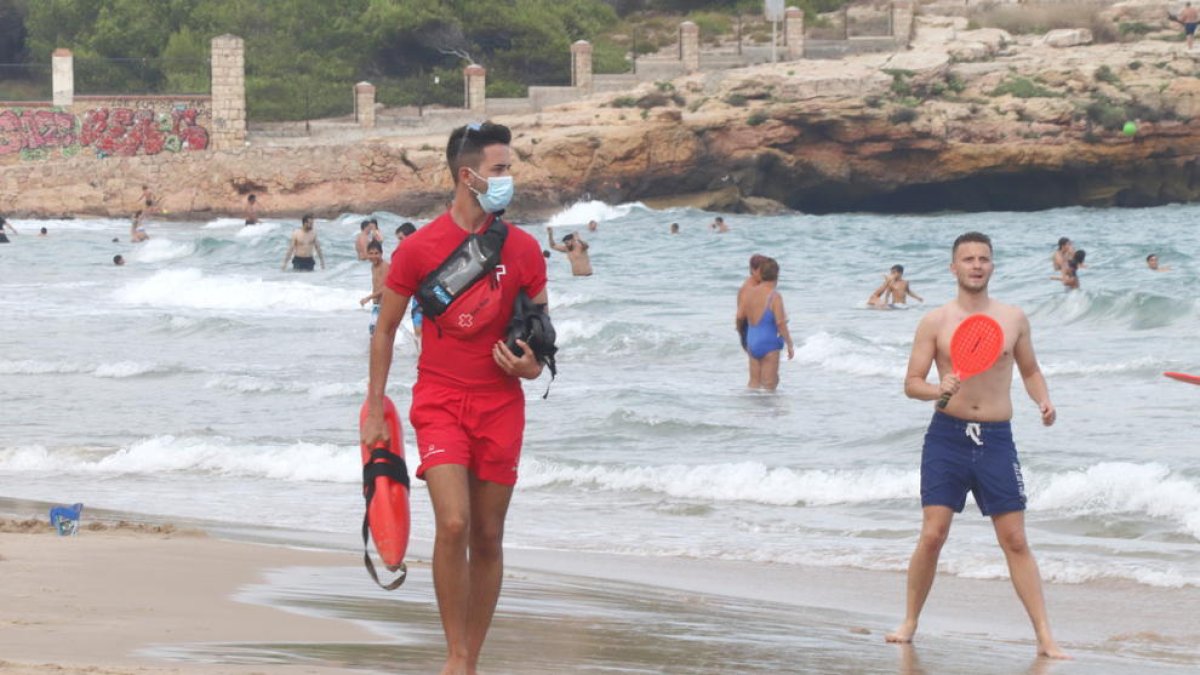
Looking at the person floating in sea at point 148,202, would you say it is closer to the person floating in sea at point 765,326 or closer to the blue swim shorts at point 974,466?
the person floating in sea at point 765,326

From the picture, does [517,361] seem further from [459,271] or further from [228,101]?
[228,101]

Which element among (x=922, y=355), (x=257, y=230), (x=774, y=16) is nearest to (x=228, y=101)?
(x=257, y=230)

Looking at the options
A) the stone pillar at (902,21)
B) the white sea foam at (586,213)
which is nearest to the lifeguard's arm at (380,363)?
the white sea foam at (586,213)

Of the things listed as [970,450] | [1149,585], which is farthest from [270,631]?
[1149,585]

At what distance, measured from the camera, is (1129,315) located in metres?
24.2

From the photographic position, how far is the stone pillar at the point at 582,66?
52156mm

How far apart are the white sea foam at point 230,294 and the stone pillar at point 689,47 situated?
899 inches

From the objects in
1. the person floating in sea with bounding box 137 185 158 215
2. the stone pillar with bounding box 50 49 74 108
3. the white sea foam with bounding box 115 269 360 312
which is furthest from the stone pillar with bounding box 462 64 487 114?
the white sea foam with bounding box 115 269 360 312

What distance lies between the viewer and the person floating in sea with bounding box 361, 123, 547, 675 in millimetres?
5250

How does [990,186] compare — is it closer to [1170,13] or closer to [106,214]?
[1170,13]

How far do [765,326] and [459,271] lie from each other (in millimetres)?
11372

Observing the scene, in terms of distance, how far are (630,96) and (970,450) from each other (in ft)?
146

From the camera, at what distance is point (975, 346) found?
662 cm

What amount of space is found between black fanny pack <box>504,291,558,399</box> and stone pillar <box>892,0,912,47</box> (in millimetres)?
50243
